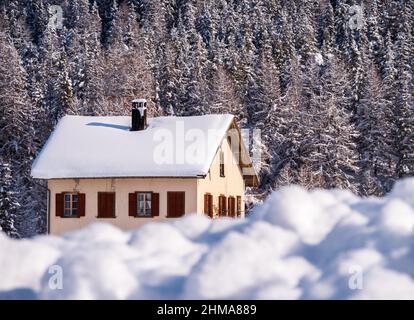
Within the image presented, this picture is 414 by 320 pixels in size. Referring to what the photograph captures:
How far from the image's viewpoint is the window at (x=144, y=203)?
3156cm

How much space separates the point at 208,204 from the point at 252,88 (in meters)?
54.7

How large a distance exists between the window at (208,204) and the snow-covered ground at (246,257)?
93.5ft

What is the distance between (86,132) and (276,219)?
1233 inches

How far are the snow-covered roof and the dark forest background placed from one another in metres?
18.9

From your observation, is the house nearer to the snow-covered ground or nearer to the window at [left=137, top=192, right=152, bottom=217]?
the window at [left=137, top=192, right=152, bottom=217]

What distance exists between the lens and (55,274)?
132 inches

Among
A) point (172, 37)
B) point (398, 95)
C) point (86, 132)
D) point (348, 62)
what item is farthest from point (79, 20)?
point (86, 132)

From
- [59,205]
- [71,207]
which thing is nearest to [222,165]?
[71,207]

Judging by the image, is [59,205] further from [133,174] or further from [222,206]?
[222,206]

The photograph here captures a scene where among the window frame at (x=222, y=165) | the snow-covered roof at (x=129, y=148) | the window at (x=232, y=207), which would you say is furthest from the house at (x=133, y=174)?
the window at (x=232, y=207)

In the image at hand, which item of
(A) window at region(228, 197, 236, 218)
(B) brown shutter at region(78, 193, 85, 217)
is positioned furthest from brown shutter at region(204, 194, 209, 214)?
(B) brown shutter at region(78, 193, 85, 217)

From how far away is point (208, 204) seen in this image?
32688mm

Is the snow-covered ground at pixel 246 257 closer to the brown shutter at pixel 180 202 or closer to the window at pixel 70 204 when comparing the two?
the brown shutter at pixel 180 202

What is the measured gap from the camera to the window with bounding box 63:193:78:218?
3177 cm
